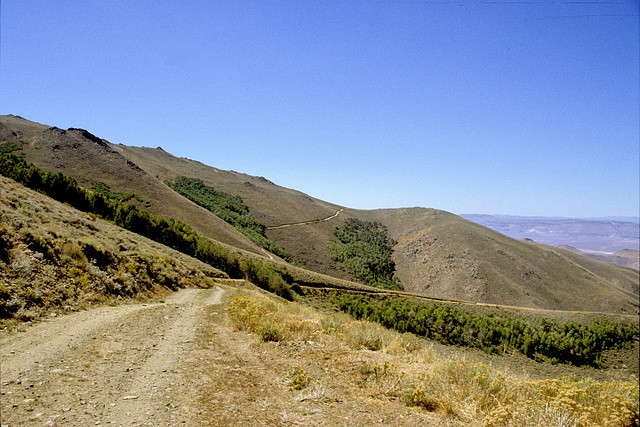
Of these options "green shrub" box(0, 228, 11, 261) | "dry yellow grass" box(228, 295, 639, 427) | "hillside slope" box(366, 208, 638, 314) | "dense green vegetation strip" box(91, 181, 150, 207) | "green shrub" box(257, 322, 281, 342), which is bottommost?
"hillside slope" box(366, 208, 638, 314)

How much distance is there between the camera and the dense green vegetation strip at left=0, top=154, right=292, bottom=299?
34.8 metres

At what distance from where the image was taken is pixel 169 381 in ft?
15.9

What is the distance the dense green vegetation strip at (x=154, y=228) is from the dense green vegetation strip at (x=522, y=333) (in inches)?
472

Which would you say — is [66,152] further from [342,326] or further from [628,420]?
[628,420]

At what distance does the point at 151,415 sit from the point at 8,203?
15565 mm

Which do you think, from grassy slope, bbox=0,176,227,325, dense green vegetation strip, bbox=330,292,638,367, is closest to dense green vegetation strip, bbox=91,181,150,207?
grassy slope, bbox=0,176,227,325

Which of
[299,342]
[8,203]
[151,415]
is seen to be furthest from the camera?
[8,203]

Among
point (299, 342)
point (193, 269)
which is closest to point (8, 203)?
point (193, 269)

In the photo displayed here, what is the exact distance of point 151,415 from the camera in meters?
3.81

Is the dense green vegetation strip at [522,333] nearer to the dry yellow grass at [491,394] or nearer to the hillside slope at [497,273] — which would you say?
the dry yellow grass at [491,394]

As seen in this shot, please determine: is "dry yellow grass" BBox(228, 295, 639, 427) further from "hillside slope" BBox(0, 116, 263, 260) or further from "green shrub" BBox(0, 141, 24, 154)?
"green shrub" BBox(0, 141, 24, 154)

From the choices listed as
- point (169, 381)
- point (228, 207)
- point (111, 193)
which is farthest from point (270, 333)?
point (228, 207)

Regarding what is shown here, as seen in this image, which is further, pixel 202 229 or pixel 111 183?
pixel 111 183

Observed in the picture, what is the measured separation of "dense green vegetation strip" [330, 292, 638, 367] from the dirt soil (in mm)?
19380
